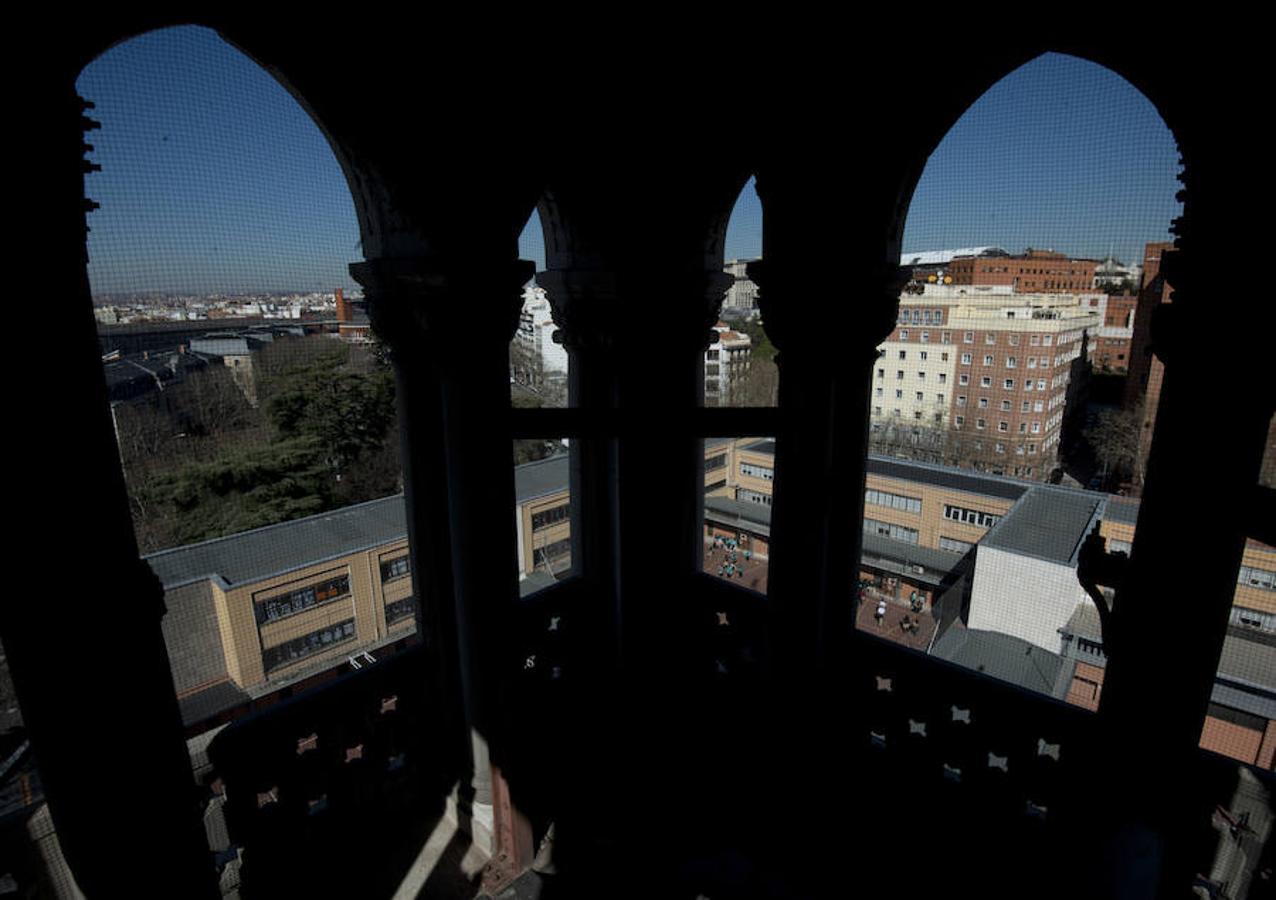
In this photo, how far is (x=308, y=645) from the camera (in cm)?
874

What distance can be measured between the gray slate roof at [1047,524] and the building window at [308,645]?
8.47m

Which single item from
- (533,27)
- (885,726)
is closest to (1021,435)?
(885,726)

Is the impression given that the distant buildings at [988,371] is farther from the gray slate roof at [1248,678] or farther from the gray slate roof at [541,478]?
the gray slate roof at [541,478]

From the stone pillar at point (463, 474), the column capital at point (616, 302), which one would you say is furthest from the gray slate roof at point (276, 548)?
the column capital at point (616, 302)

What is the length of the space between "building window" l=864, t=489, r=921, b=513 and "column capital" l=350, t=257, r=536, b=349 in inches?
349

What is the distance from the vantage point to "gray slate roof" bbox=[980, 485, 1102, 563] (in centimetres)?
856

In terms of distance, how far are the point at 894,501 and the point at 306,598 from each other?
8.58 metres

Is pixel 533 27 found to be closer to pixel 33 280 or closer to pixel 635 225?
pixel 635 225

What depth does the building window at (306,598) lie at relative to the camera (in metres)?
8.40

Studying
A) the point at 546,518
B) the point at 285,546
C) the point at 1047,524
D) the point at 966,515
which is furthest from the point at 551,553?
the point at 1047,524

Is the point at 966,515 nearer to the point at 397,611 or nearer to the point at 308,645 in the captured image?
the point at 397,611

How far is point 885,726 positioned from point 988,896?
905 mm

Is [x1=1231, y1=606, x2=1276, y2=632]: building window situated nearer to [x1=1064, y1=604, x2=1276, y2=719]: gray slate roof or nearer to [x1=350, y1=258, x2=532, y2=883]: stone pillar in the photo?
[x1=1064, y1=604, x2=1276, y2=719]: gray slate roof

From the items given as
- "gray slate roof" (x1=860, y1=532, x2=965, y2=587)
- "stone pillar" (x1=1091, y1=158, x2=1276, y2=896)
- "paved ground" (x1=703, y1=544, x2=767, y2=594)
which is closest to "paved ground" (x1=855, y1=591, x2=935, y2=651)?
"gray slate roof" (x1=860, y1=532, x2=965, y2=587)
